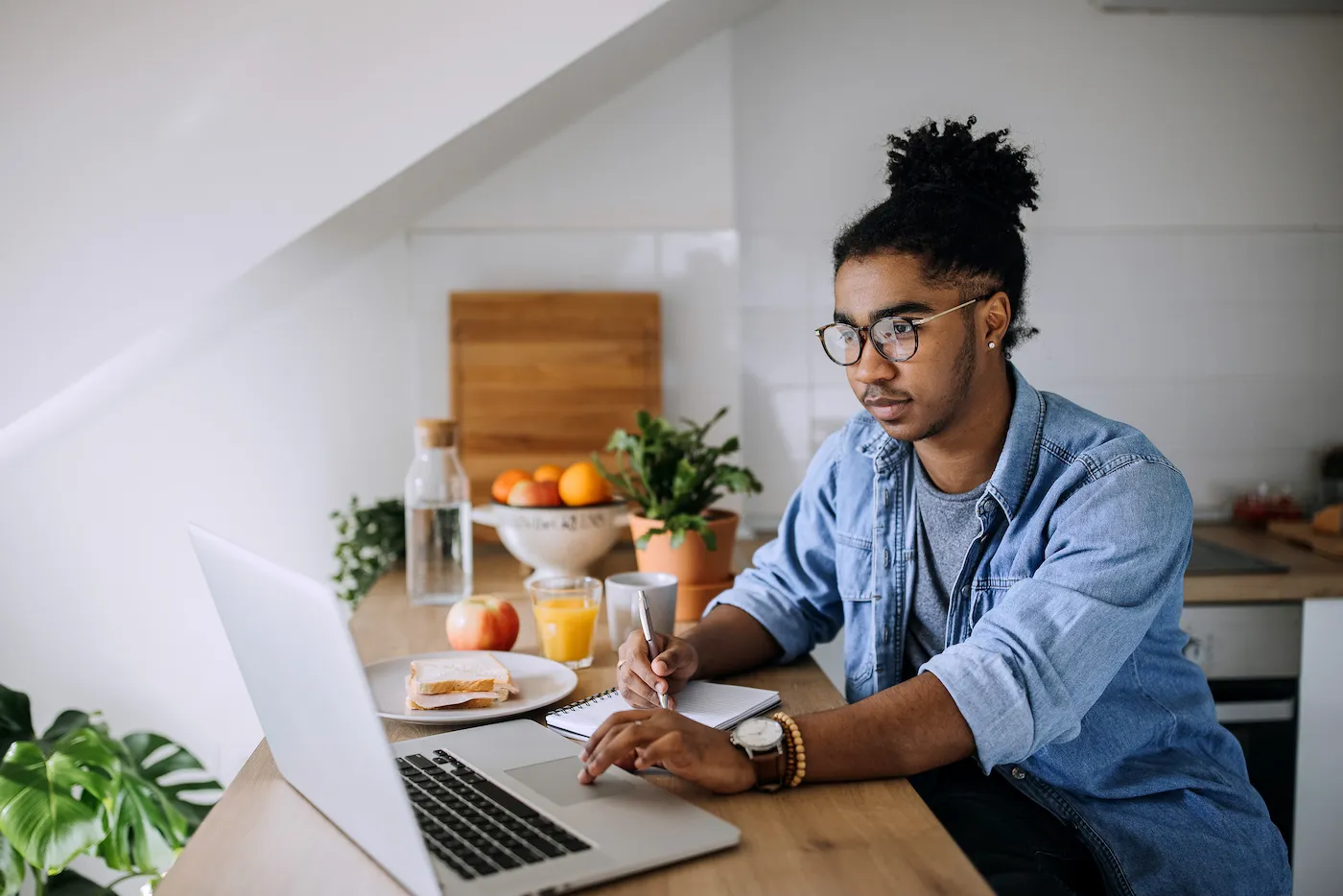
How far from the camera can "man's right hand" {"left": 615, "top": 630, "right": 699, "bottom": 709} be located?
1234mm

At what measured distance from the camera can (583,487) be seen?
188cm

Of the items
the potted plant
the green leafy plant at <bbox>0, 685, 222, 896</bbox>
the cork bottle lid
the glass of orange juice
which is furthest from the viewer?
the cork bottle lid

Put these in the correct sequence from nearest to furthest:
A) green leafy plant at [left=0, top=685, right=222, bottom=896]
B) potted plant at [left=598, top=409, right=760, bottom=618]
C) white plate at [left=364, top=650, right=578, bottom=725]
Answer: white plate at [left=364, top=650, right=578, bottom=725] → green leafy plant at [left=0, top=685, right=222, bottom=896] → potted plant at [left=598, top=409, right=760, bottom=618]

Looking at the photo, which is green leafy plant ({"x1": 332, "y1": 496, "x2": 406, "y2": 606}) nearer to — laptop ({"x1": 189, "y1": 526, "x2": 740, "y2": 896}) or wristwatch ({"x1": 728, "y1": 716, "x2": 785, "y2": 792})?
laptop ({"x1": 189, "y1": 526, "x2": 740, "y2": 896})

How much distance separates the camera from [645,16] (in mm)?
1894

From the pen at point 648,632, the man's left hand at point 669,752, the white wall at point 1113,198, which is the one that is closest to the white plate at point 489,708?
the pen at point 648,632

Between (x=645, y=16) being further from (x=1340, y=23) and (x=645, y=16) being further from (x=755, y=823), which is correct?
(x=1340, y=23)

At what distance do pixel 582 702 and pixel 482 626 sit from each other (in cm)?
29

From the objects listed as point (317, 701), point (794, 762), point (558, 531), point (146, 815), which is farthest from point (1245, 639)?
point (146, 815)

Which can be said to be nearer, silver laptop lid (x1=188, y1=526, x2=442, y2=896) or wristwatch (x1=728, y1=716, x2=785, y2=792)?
silver laptop lid (x1=188, y1=526, x2=442, y2=896)

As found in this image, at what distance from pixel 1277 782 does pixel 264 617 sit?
1.88 m

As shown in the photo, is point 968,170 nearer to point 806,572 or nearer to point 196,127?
point 806,572

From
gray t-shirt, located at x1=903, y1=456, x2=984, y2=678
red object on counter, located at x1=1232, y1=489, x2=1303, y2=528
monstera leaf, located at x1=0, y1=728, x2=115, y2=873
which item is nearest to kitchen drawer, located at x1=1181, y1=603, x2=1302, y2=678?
red object on counter, located at x1=1232, y1=489, x2=1303, y2=528

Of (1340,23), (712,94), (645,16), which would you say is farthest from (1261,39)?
(645,16)
